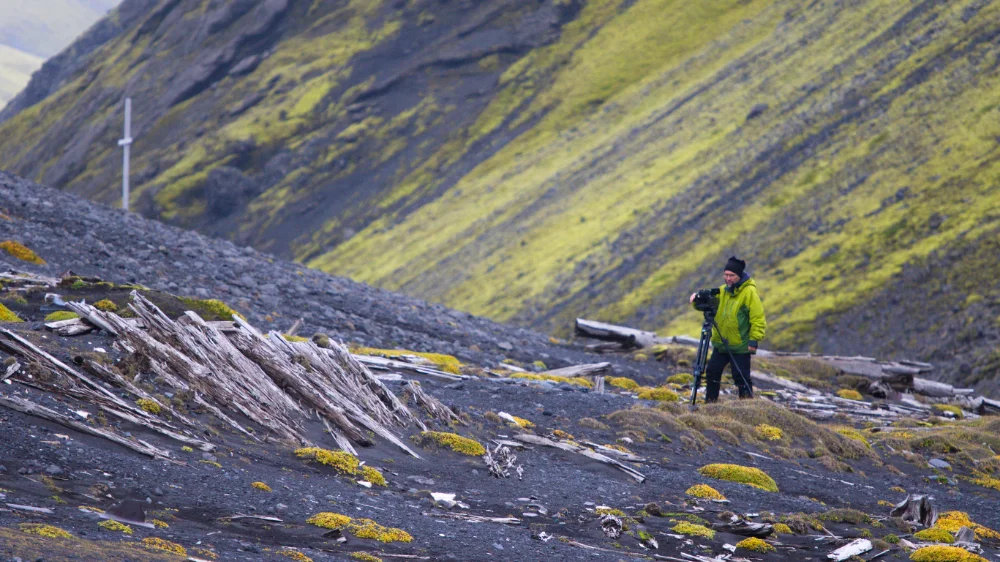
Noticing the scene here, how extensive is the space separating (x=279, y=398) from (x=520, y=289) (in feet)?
185

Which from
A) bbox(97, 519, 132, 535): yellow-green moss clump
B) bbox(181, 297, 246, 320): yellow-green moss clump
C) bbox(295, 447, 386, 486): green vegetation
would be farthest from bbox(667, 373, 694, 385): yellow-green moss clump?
bbox(97, 519, 132, 535): yellow-green moss clump

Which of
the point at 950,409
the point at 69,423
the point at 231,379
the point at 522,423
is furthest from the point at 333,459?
the point at 950,409

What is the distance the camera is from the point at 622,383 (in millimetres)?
24047

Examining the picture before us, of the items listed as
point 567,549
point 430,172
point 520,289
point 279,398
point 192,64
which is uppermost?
point 192,64

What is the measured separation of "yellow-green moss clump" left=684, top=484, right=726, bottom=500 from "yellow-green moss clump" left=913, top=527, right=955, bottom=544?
2696mm

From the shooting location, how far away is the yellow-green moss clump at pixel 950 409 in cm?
2508

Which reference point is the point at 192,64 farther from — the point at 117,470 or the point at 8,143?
the point at 117,470

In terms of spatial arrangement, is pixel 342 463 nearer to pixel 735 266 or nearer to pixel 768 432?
pixel 735 266

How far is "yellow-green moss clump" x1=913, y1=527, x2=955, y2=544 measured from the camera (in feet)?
41.1

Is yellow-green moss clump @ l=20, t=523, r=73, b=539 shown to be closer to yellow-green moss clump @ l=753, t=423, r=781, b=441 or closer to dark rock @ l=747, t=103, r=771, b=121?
yellow-green moss clump @ l=753, t=423, r=781, b=441

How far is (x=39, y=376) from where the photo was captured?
39.6ft

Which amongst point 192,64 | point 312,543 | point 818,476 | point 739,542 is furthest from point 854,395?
point 192,64

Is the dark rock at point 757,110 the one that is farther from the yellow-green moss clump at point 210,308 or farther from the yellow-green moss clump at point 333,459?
the yellow-green moss clump at point 333,459

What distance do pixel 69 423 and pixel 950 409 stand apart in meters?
22.6
